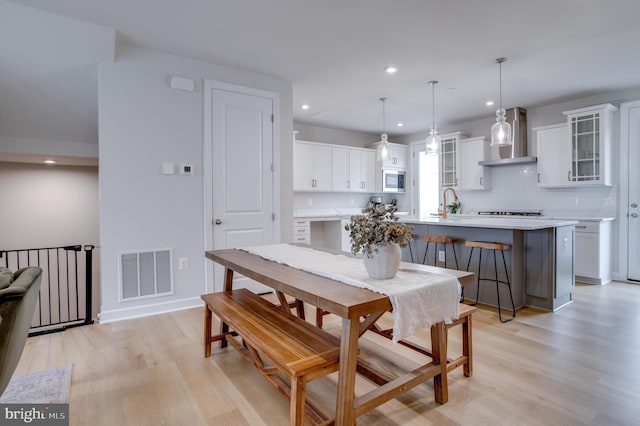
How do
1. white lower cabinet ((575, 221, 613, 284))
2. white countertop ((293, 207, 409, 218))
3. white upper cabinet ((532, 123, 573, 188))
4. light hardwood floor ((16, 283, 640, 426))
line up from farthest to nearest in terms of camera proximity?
1. white countertop ((293, 207, 409, 218))
2. white upper cabinet ((532, 123, 573, 188))
3. white lower cabinet ((575, 221, 613, 284))
4. light hardwood floor ((16, 283, 640, 426))

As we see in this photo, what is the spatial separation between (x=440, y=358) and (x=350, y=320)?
76 cm

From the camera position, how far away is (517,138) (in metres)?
5.30

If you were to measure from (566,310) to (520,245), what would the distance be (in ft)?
2.57

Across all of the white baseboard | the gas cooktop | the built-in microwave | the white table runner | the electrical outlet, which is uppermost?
the built-in microwave

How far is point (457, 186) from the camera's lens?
20.0ft

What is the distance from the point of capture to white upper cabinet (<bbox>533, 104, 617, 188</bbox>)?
4496 mm

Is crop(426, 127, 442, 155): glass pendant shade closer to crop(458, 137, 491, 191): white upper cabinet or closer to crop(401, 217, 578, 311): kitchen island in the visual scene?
crop(401, 217, 578, 311): kitchen island

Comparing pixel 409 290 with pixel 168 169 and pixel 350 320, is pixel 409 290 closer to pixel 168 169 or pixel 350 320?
pixel 350 320

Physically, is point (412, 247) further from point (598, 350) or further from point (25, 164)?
point (25, 164)

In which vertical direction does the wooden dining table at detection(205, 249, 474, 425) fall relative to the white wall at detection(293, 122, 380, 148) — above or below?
below

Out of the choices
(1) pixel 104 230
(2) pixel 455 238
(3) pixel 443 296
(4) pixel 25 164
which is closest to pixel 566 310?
(2) pixel 455 238

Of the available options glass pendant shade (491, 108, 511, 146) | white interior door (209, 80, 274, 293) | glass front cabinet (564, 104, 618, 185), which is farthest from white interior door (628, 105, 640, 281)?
white interior door (209, 80, 274, 293)

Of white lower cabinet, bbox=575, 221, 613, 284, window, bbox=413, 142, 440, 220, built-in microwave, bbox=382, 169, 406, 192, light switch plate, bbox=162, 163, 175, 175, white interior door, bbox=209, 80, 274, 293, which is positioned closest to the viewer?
light switch plate, bbox=162, 163, 175, 175

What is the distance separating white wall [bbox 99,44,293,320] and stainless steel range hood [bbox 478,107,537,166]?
4222 mm
